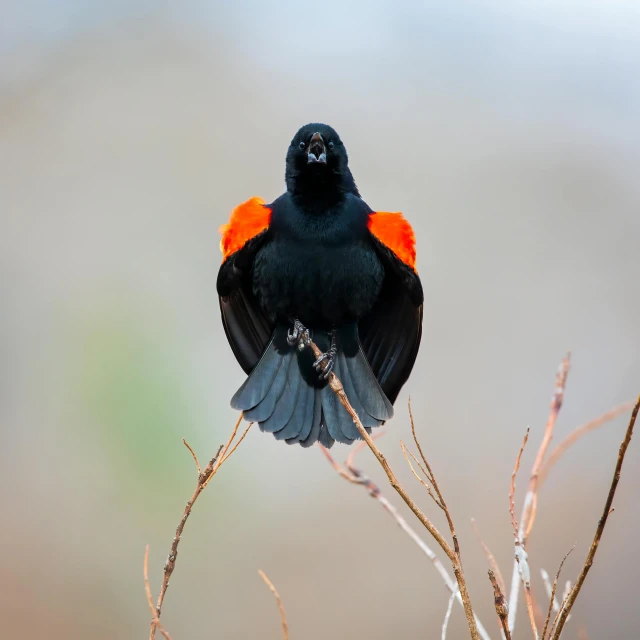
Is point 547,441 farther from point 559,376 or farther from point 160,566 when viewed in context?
point 160,566

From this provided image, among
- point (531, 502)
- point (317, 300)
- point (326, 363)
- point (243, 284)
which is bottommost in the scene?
point (531, 502)

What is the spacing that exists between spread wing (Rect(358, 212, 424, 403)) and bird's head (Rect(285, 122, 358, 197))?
23 cm

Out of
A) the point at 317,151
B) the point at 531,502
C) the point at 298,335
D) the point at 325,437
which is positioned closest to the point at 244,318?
the point at 298,335

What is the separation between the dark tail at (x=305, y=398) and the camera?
8.36ft

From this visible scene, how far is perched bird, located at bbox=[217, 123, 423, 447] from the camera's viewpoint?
260 centimetres

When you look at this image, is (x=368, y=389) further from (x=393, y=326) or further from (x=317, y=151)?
(x=317, y=151)

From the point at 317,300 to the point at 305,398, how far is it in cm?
37

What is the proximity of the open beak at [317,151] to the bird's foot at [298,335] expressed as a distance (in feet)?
2.01

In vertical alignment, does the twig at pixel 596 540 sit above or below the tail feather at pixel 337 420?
below

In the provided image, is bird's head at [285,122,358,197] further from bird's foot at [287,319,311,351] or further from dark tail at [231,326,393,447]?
dark tail at [231,326,393,447]

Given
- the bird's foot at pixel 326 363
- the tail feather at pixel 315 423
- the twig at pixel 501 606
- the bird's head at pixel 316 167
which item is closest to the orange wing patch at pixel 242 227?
the bird's head at pixel 316 167

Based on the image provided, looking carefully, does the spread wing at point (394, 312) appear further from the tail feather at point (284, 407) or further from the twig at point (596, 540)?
the twig at point (596, 540)

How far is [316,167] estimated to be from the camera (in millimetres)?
2797

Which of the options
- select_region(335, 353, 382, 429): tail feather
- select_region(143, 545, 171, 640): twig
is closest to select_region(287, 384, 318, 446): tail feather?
select_region(335, 353, 382, 429): tail feather
